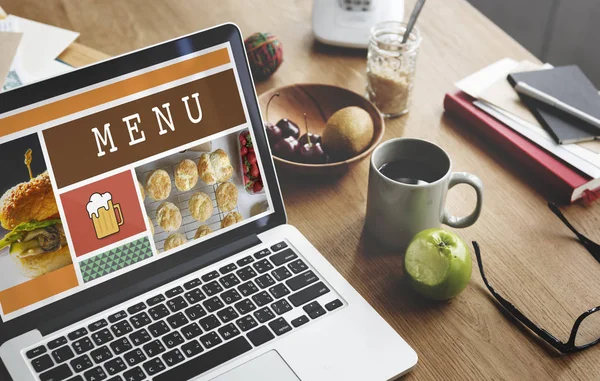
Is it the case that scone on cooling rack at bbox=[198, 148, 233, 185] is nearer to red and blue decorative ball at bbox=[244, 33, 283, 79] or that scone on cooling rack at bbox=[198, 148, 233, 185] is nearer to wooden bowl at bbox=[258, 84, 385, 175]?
wooden bowl at bbox=[258, 84, 385, 175]

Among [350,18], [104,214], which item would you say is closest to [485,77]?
[350,18]

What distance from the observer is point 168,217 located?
0.76 meters

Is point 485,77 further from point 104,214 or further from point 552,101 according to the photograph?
point 104,214

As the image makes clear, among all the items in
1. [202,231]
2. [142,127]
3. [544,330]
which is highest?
[142,127]

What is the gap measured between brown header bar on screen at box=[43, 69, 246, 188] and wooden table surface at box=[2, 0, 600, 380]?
215mm

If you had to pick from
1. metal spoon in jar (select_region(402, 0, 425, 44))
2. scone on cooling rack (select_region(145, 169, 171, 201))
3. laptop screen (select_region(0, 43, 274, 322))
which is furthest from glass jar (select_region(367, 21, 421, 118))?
scone on cooling rack (select_region(145, 169, 171, 201))

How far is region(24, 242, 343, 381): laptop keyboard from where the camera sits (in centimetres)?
67

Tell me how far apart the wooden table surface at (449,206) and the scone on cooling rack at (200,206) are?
0.16 meters

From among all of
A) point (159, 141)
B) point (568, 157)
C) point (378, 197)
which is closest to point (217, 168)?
point (159, 141)

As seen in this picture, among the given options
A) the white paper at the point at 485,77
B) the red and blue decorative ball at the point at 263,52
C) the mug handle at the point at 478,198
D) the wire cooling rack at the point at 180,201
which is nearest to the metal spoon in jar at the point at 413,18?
the white paper at the point at 485,77

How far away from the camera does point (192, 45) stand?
74cm

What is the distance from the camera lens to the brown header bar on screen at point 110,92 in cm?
67

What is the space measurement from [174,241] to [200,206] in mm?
54

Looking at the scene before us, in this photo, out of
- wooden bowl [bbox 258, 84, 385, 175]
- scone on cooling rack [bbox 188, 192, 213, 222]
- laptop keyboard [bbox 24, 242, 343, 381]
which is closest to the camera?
laptop keyboard [bbox 24, 242, 343, 381]
